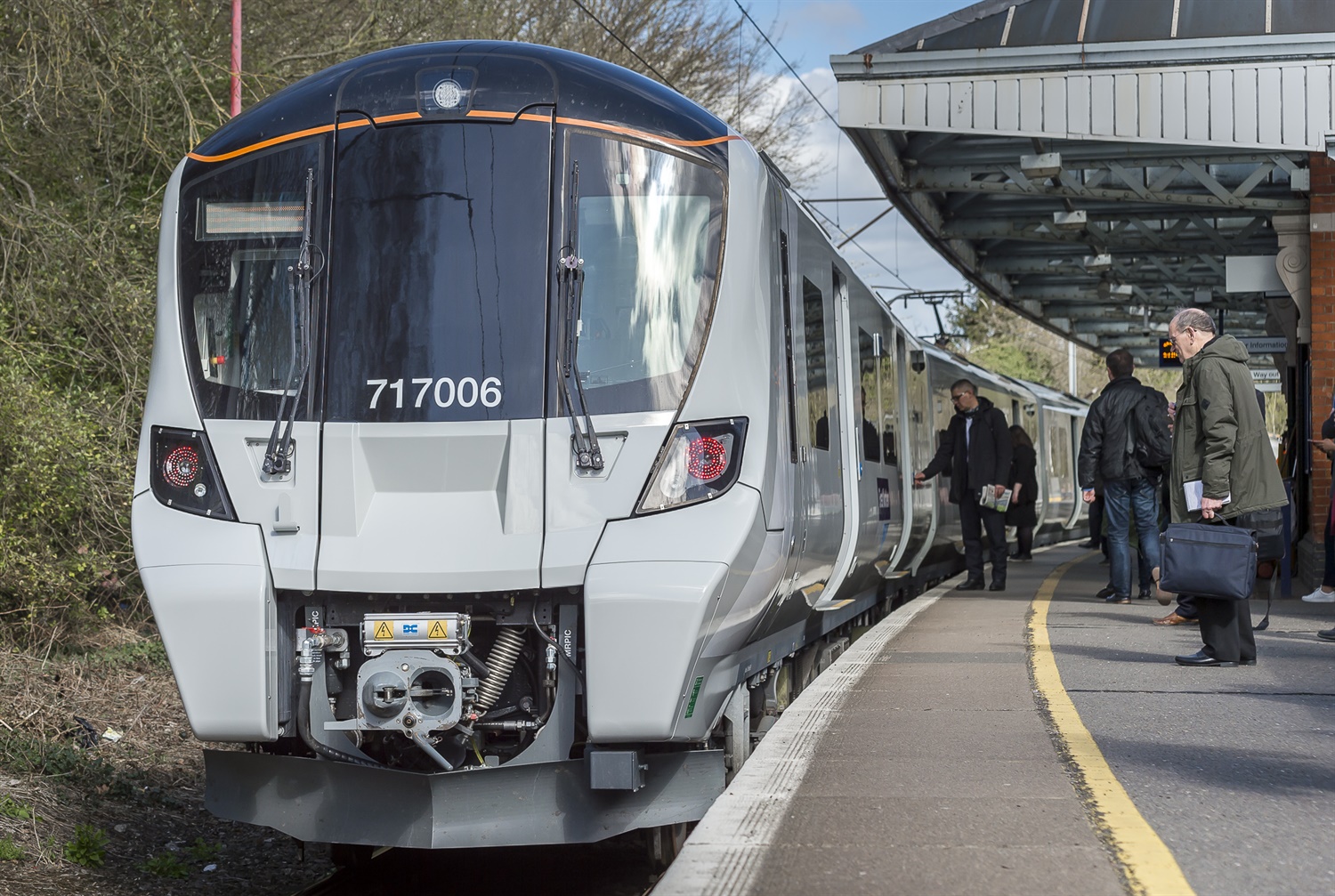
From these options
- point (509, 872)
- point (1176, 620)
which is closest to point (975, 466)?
point (1176, 620)

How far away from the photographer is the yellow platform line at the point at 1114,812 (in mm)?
3576

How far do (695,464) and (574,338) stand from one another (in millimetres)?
604

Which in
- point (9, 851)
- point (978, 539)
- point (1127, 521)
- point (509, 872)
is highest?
point (1127, 521)

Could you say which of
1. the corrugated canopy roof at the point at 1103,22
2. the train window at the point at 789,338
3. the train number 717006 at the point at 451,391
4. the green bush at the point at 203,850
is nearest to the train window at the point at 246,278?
the train number 717006 at the point at 451,391

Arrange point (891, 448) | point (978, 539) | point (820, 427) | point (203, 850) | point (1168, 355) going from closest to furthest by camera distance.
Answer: point (820, 427) < point (203, 850) < point (891, 448) < point (978, 539) < point (1168, 355)

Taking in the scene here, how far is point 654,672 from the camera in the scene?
4.57 meters

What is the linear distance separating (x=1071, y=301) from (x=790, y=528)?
2065 centimetres

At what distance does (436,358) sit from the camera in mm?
4867

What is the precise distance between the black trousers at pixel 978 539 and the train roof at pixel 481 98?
8.07 meters

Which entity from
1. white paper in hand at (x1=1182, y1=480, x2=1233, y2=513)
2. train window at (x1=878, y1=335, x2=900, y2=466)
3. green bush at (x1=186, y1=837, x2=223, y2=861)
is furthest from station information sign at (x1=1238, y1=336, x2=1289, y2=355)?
green bush at (x1=186, y1=837, x2=223, y2=861)

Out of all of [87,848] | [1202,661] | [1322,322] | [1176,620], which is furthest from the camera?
[1322,322]

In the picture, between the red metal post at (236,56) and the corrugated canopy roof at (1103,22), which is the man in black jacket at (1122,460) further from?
the red metal post at (236,56)

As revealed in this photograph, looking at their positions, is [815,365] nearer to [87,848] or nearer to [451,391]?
[451,391]

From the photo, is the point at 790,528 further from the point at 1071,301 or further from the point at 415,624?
the point at 1071,301
